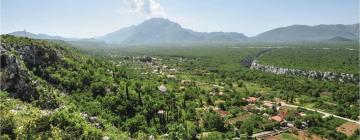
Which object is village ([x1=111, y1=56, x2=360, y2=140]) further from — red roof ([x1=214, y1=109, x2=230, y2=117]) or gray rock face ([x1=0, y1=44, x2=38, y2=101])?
gray rock face ([x1=0, y1=44, x2=38, y2=101])

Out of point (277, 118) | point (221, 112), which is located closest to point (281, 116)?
point (277, 118)

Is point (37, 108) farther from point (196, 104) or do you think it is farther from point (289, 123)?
point (289, 123)

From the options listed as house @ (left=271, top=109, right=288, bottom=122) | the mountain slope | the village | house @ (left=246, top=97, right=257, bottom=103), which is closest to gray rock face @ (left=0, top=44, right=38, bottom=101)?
the mountain slope

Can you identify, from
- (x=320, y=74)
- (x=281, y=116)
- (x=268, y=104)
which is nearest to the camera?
(x=281, y=116)

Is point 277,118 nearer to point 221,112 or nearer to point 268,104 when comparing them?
point 221,112

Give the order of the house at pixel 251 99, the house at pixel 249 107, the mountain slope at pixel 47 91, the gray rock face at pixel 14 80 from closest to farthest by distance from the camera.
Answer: the mountain slope at pixel 47 91
the gray rock face at pixel 14 80
the house at pixel 249 107
the house at pixel 251 99

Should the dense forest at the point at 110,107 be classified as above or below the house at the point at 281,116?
above

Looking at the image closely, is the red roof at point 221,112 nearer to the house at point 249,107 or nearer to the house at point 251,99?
the house at point 249,107

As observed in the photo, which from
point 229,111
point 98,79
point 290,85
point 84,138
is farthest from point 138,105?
point 290,85

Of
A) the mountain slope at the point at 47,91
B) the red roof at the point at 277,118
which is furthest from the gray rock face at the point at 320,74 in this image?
the mountain slope at the point at 47,91

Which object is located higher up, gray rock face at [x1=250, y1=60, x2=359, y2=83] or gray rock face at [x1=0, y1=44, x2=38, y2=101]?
gray rock face at [x1=0, y1=44, x2=38, y2=101]

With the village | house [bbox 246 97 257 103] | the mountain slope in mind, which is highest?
the mountain slope
